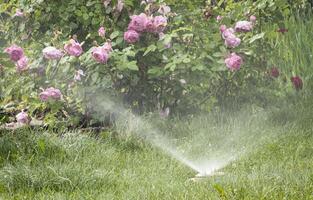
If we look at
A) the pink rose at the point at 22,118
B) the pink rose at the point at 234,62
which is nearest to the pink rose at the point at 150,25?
the pink rose at the point at 234,62

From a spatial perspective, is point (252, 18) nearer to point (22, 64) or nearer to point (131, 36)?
point (131, 36)

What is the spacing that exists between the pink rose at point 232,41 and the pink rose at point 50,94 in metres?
1.44

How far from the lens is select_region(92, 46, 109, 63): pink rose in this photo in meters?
4.95

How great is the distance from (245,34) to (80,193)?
8.46 ft

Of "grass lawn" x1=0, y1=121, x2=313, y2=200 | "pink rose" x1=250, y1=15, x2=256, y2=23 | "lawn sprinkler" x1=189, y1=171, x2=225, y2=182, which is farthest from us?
"pink rose" x1=250, y1=15, x2=256, y2=23

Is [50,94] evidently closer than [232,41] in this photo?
Yes

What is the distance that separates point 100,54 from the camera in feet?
16.2

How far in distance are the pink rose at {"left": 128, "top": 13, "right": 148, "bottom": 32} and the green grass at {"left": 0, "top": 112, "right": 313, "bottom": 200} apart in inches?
36.3

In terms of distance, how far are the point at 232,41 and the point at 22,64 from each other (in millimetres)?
1769

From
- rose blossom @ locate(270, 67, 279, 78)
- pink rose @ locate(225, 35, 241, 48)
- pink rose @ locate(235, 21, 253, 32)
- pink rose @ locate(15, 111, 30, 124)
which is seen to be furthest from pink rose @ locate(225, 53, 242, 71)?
pink rose @ locate(15, 111, 30, 124)

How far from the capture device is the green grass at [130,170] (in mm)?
3523

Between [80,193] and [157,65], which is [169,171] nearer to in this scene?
[80,193]

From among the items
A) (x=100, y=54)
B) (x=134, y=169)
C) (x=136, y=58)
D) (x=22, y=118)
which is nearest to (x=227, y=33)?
(x=136, y=58)

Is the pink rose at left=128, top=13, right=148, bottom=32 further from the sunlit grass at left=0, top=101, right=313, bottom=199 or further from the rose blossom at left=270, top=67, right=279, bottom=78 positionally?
the rose blossom at left=270, top=67, right=279, bottom=78
